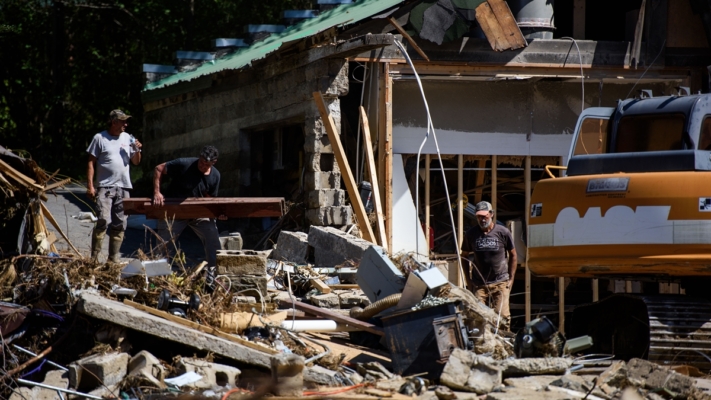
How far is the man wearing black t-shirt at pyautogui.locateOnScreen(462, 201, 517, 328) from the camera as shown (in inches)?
456

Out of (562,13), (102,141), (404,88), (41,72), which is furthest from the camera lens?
(41,72)

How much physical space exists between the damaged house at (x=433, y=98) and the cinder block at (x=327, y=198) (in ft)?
0.05

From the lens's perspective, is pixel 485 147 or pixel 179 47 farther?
pixel 179 47

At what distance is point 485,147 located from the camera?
51.3 ft

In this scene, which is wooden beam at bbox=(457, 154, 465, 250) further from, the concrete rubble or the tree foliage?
the tree foliage

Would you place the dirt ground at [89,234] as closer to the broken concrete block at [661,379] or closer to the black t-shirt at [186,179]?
the black t-shirt at [186,179]

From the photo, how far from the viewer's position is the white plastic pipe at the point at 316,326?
377 inches

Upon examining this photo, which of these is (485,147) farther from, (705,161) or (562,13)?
(705,161)

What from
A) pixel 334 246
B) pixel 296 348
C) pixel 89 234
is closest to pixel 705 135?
pixel 296 348

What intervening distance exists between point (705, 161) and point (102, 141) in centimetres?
637

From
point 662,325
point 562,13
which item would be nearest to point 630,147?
point 662,325

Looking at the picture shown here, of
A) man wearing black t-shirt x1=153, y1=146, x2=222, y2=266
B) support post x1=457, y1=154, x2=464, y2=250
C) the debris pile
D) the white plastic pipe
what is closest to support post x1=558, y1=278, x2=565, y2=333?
Answer: support post x1=457, y1=154, x2=464, y2=250

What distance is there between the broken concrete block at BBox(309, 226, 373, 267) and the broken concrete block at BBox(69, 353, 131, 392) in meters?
4.71

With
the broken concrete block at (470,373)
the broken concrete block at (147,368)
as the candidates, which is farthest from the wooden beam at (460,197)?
the broken concrete block at (147,368)
